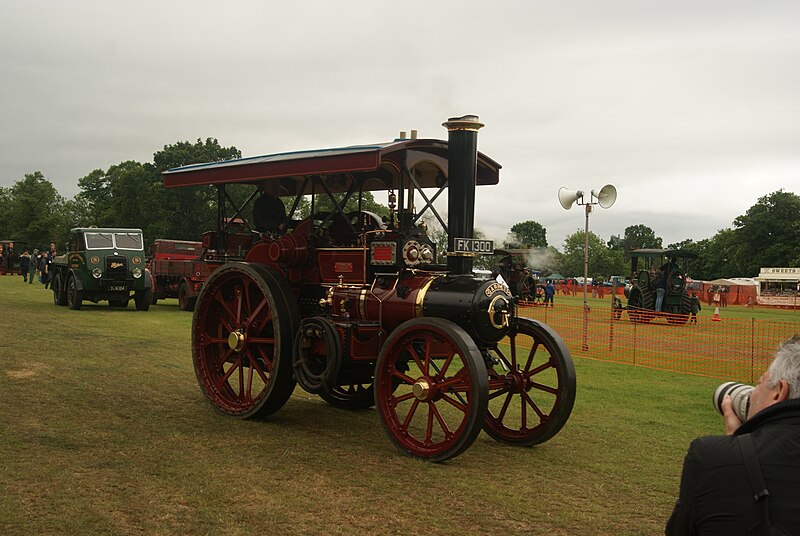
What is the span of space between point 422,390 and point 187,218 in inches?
1600

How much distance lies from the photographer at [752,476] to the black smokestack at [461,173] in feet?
14.4

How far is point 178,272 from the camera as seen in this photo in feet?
70.5

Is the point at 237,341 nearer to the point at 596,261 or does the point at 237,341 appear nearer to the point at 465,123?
the point at 465,123

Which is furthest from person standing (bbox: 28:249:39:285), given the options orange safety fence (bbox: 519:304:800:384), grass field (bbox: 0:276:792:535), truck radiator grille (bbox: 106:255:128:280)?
grass field (bbox: 0:276:792:535)

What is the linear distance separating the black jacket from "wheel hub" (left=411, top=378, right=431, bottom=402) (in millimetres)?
3871

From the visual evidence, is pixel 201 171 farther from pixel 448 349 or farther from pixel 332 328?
pixel 448 349

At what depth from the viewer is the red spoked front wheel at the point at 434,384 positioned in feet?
17.7

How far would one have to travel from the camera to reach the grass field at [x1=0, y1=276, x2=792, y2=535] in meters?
4.41

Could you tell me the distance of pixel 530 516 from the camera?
4598mm

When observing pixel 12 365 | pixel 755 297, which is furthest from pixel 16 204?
pixel 12 365

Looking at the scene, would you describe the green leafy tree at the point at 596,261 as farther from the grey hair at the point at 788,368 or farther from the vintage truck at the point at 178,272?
the grey hair at the point at 788,368

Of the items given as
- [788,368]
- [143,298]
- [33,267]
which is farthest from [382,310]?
[33,267]

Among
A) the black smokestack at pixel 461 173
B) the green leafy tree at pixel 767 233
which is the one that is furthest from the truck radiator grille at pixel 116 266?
the green leafy tree at pixel 767 233

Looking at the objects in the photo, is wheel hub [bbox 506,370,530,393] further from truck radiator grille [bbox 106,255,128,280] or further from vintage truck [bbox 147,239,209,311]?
truck radiator grille [bbox 106,255,128,280]
